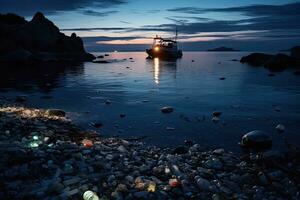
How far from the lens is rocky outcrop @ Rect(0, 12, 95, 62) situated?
7501cm

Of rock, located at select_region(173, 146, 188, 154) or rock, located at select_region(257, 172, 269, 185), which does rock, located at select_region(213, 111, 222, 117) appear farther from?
rock, located at select_region(257, 172, 269, 185)

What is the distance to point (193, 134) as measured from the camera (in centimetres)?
1193

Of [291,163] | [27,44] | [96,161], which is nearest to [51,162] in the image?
[96,161]

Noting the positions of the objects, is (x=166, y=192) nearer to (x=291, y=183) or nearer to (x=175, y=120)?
(x=291, y=183)

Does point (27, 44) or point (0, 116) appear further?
Answer: point (27, 44)

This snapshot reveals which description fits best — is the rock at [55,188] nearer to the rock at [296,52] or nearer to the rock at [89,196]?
the rock at [89,196]

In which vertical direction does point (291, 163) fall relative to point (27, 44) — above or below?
below

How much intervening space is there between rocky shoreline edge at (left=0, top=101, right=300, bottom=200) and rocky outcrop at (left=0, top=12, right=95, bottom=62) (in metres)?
73.9

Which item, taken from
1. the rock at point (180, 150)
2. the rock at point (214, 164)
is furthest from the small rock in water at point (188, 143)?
the rock at point (214, 164)

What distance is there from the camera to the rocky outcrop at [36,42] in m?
75.0

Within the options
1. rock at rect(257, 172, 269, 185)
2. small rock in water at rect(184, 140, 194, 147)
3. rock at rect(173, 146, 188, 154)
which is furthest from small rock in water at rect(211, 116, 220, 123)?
rock at rect(257, 172, 269, 185)

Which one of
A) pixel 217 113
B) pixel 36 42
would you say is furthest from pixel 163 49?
pixel 217 113

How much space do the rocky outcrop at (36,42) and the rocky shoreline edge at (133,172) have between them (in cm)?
7391

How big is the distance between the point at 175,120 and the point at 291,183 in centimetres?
797
